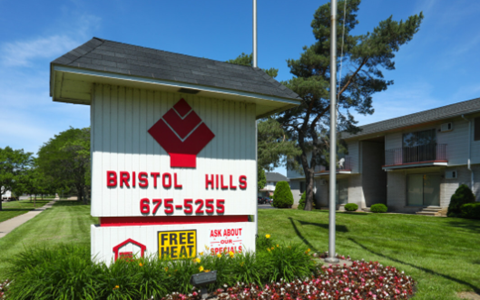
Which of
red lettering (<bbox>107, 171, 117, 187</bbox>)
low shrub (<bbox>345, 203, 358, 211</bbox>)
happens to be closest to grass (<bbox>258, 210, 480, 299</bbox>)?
red lettering (<bbox>107, 171, 117, 187</bbox>)

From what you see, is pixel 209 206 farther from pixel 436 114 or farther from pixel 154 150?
pixel 436 114

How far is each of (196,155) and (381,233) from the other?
8.55 meters

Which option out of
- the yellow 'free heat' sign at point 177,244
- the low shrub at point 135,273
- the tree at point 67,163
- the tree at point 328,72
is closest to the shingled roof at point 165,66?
the yellow 'free heat' sign at point 177,244

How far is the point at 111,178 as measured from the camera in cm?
563

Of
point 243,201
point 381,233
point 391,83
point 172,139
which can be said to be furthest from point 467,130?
point 172,139

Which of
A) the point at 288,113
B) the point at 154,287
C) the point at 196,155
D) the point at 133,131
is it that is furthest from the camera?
the point at 288,113

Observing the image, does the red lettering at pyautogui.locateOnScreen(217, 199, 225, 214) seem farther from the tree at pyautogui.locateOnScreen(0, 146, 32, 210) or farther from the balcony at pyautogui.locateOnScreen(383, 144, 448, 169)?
the tree at pyautogui.locateOnScreen(0, 146, 32, 210)

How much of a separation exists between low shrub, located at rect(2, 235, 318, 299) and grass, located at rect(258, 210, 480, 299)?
2236 mm

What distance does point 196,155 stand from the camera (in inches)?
248

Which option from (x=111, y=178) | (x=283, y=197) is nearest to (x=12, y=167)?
(x=283, y=197)

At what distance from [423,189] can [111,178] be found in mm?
22187

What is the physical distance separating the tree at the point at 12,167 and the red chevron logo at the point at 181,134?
29.5 metres

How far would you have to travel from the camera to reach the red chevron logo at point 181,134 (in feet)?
19.9

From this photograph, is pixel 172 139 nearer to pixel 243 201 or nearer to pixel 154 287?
pixel 243 201
